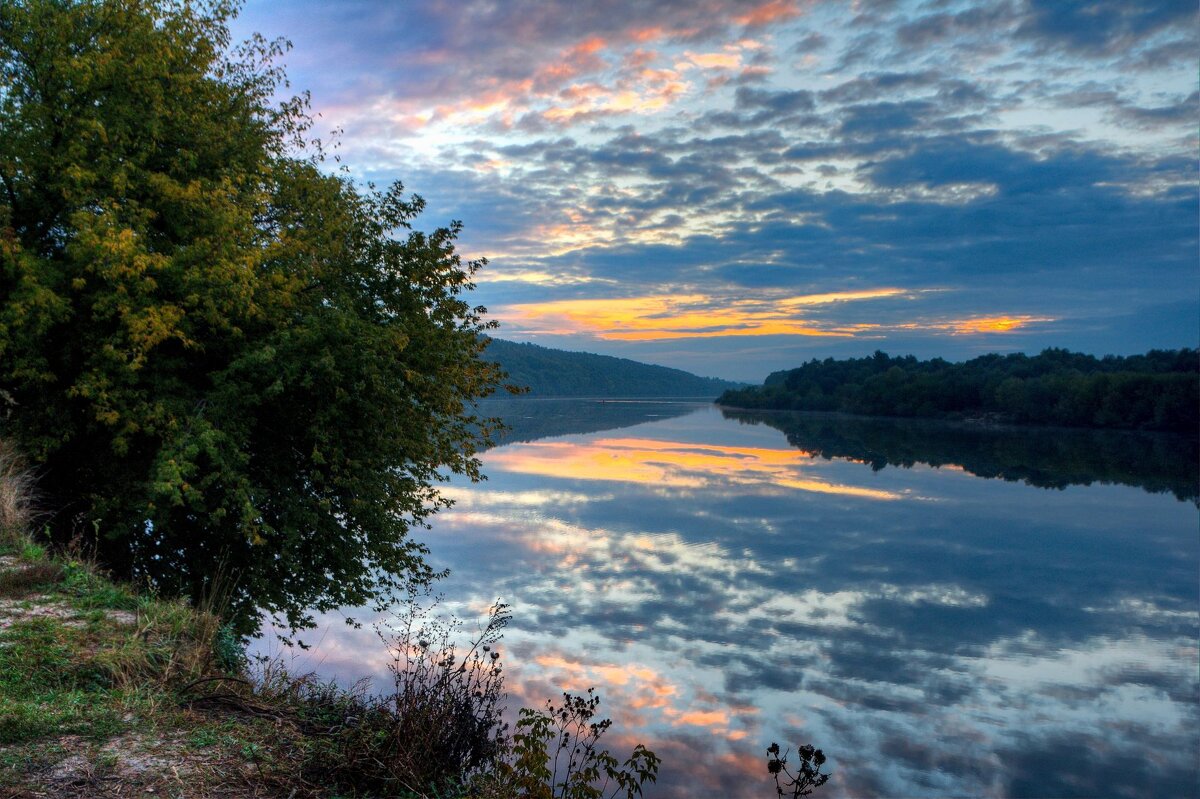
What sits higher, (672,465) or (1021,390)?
(1021,390)

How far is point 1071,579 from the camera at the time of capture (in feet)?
84.7

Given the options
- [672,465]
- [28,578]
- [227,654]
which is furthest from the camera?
[672,465]

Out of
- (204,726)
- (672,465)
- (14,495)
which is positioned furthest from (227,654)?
(672,465)

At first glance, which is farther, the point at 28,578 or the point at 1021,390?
the point at 1021,390

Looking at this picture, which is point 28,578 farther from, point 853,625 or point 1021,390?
point 1021,390

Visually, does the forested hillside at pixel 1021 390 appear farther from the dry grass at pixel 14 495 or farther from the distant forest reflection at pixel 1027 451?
the dry grass at pixel 14 495

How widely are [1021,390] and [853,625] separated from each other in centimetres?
10064

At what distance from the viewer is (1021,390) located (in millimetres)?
107438

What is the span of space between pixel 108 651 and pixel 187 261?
9.78 meters

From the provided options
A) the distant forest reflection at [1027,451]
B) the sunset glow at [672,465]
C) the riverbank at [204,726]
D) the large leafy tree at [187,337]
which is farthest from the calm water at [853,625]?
the distant forest reflection at [1027,451]

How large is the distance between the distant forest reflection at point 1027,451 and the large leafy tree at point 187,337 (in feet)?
146

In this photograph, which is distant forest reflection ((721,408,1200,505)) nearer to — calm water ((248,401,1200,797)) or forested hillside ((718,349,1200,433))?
forested hillside ((718,349,1200,433))

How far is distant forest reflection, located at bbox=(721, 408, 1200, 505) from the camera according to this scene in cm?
Result: 5331

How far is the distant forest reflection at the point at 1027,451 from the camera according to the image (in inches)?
2099
